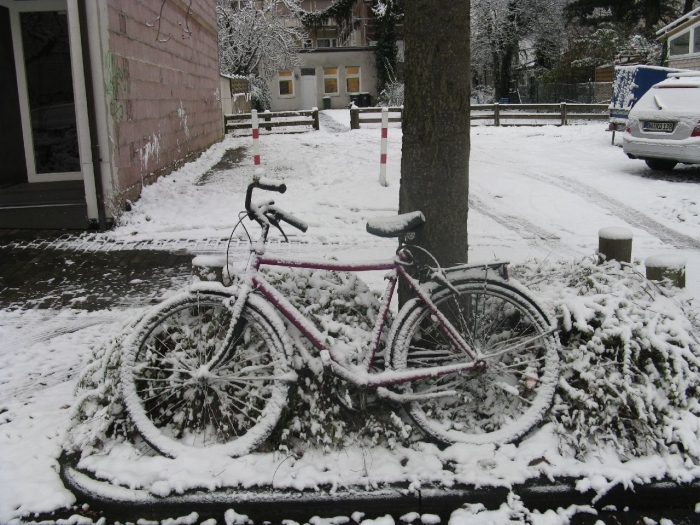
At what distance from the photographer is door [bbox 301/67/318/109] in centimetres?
4200

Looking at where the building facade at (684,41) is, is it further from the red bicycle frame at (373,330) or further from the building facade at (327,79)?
the red bicycle frame at (373,330)

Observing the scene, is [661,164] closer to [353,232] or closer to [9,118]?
[353,232]

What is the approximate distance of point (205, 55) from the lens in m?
16.6

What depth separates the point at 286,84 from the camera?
1673 inches

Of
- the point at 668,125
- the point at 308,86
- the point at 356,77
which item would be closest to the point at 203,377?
the point at 668,125

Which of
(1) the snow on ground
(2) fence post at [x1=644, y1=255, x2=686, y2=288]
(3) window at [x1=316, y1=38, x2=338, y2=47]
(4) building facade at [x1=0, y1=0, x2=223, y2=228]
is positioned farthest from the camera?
(3) window at [x1=316, y1=38, x2=338, y2=47]

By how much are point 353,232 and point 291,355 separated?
15.4ft

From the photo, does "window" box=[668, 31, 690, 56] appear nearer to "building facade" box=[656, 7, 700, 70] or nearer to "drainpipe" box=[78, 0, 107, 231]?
"building facade" box=[656, 7, 700, 70]

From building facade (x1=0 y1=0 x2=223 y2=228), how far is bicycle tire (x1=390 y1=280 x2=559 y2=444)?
4.51m

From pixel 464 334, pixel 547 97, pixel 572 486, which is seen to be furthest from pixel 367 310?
pixel 547 97

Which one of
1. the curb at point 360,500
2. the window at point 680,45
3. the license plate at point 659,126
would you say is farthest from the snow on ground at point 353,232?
the window at point 680,45

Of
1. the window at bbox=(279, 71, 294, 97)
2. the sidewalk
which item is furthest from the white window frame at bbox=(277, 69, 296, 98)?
the sidewalk

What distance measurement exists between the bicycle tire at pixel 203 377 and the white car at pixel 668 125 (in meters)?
10.1

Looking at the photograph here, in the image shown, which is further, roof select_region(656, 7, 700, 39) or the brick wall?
roof select_region(656, 7, 700, 39)
